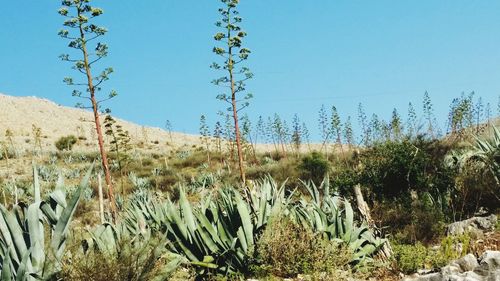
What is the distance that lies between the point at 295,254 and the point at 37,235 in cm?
281

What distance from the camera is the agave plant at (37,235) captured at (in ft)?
15.3

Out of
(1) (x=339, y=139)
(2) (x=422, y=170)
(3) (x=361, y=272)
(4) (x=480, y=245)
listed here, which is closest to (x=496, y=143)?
(2) (x=422, y=170)

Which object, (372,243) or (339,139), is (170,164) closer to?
(339,139)

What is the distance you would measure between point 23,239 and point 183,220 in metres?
2.47

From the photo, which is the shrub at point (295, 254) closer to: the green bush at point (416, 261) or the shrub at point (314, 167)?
the green bush at point (416, 261)

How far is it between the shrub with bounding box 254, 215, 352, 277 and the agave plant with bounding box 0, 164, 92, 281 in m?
2.29

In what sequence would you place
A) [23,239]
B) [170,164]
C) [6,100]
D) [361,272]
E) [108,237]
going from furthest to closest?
1. [6,100]
2. [170,164]
3. [361,272]
4. [108,237]
5. [23,239]

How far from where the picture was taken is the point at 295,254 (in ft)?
20.8

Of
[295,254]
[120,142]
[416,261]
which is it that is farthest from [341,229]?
[120,142]

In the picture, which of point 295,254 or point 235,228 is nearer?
point 295,254

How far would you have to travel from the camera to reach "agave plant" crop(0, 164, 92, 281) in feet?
15.3

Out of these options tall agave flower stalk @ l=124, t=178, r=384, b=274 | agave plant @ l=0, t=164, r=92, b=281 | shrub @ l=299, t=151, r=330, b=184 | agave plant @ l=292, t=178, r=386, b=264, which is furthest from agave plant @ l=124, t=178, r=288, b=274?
shrub @ l=299, t=151, r=330, b=184

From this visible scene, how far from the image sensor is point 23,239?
15.9 feet

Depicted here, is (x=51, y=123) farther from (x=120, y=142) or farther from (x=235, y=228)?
(x=235, y=228)
